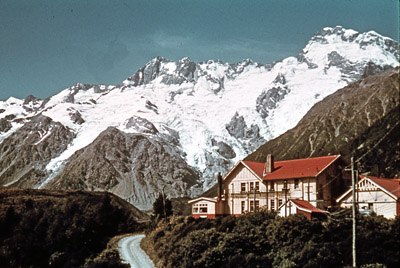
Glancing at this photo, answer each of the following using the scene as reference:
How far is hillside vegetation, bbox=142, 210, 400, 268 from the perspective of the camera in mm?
29344

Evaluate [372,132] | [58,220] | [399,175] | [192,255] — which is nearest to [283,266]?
[192,255]

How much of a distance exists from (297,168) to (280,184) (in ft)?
9.62

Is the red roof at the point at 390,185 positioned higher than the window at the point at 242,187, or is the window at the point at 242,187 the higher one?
the red roof at the point at 390,185

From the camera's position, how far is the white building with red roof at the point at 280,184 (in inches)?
2041

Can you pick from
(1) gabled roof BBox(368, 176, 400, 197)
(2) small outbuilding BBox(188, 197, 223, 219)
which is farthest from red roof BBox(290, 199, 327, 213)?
(2) small outbuilding BBox(188, 197, 223, 219)

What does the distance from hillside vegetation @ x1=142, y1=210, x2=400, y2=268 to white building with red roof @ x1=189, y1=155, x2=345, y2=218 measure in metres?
10.7

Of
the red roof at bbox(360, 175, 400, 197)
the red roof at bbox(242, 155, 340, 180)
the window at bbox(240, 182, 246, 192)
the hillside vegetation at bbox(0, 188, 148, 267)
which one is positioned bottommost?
the hillside vegetation at bbox(0, 188, 148, 267)

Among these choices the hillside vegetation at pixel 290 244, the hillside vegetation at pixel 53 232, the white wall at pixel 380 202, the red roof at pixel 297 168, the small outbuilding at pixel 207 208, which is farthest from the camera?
the small outbuilding at pixel 207 208

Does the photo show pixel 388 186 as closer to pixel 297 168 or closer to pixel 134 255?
pixel 297 168

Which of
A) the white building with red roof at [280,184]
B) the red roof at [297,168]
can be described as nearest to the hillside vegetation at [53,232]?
the white building with red roof at [280,184]

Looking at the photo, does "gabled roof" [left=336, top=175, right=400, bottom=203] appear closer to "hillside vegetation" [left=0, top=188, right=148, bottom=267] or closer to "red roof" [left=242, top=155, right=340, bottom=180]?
"red roof" [left=242, top=155, right=340, bottom=180]

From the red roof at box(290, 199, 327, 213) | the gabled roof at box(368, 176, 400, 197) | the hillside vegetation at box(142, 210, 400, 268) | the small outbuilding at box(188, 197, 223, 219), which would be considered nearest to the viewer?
the hillside vegetation at box(142, 210, 400, 268)

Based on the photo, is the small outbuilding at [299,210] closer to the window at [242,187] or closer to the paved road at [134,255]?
the window at [242,187]

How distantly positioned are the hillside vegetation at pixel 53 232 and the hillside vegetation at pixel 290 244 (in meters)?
7.19
